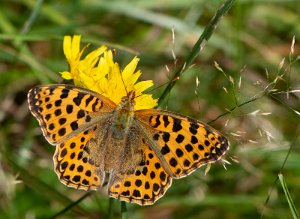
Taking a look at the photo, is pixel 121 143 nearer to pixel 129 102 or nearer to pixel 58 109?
pixel 129 102

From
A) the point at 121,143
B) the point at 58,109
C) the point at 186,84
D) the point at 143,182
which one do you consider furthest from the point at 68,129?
the point at 186,84

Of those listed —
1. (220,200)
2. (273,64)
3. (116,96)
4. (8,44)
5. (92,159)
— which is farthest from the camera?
(273,64)

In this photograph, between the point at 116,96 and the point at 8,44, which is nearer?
the point at 116,96

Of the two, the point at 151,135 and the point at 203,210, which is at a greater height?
the point at 151,135

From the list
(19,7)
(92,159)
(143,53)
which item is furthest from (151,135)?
(19,7)

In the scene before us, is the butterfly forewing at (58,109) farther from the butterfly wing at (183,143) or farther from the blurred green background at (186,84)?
the blurred green background at (186,84)

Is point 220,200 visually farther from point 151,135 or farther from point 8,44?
point 8,44

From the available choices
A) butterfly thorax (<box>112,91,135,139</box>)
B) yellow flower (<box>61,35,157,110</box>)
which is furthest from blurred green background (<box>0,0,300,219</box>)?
butterfly thorax (<box>112,91,135,139</box>)

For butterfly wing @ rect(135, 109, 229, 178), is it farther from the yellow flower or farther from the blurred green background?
the blurred green background
